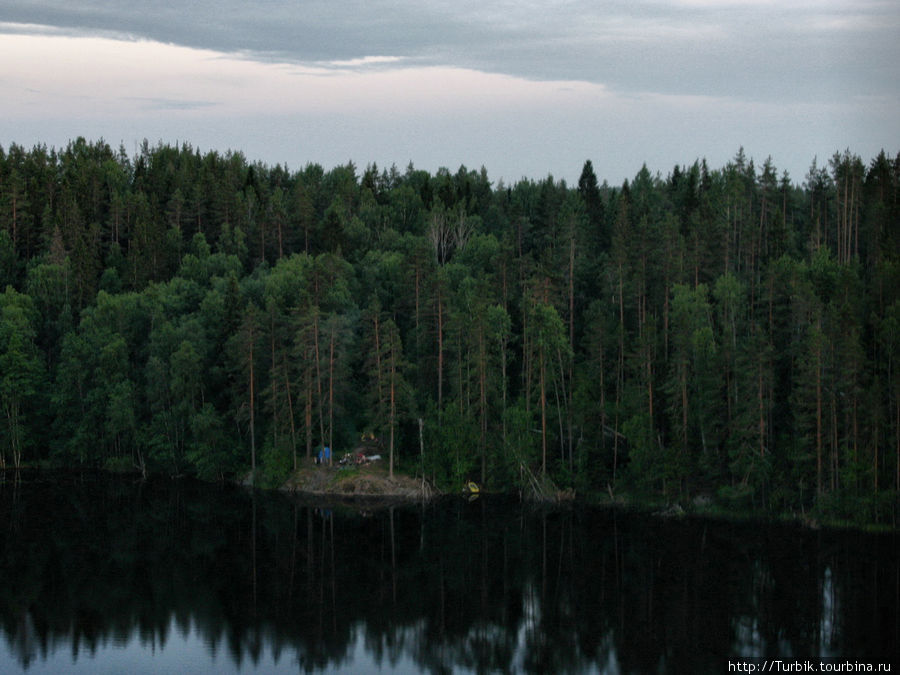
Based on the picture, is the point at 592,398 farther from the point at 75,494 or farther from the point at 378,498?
the point at 75,494

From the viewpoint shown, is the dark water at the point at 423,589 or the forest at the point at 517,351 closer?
the dark water at the point at 423,589

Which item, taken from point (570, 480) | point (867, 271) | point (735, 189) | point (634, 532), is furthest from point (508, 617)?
point (735, 189)

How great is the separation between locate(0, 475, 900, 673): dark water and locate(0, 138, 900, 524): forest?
543cm

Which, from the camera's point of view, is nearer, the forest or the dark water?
the dark water

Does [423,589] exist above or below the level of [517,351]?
below

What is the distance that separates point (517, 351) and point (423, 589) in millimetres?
35022

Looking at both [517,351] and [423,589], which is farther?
[517,351]

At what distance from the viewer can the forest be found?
66.1 m

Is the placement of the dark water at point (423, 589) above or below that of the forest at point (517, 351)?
below

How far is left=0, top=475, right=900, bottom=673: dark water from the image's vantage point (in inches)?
1769

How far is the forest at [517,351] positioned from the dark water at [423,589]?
543 centimetres

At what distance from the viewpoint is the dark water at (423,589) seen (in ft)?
147

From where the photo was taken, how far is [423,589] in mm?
54812

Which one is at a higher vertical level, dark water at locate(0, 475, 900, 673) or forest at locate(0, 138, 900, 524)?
forest at locate(0, 138, 900, 524)
